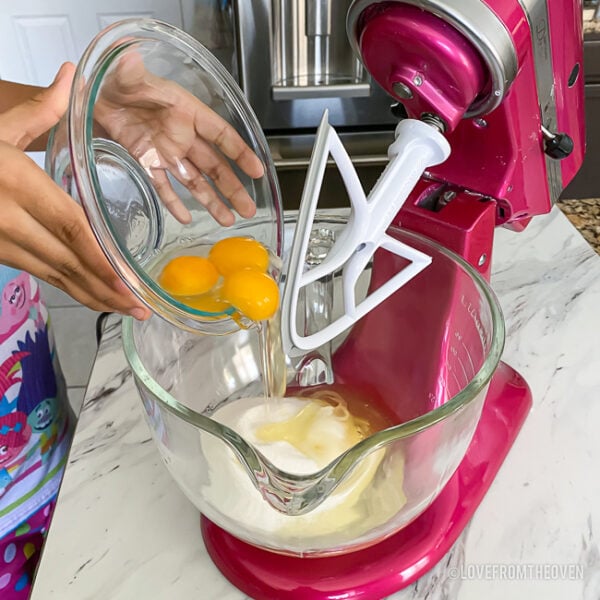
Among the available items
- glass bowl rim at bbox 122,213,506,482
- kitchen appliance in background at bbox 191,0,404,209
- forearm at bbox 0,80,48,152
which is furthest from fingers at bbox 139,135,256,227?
kitchen appliance in background at bbox 191,0,404,209

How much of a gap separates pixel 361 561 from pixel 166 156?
0.35 meters

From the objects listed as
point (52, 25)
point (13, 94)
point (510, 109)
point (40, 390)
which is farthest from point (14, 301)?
point (52, 25)

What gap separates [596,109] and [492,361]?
→ 1191 millimetres

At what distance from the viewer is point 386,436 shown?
0.39 metres

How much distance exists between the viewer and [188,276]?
50 cm

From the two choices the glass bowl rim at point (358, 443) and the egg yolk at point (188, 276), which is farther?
the egg yolk at point (188, 276)

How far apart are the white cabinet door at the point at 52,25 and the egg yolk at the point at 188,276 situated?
3.24 feet

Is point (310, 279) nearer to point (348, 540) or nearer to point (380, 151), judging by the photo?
point (348, 540)

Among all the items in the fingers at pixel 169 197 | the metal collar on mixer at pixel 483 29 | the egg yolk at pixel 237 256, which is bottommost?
the egg yolk at pixel 237 256

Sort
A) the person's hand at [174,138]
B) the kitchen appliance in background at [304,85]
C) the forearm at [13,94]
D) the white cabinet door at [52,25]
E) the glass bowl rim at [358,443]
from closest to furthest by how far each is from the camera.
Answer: the glass bowl rim at [358,443], the person's hand at [174,138], the forearm at [13,94], the kitchen appliance in background at [304,85], the white cabinet door at [52,25]

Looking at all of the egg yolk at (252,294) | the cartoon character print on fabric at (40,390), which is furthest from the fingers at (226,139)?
the cartoon character print on fabric at (40,390)

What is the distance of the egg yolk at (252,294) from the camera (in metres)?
0.49

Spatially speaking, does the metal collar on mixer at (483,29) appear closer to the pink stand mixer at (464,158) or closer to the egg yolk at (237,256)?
the pink stand mixer at (464,158)

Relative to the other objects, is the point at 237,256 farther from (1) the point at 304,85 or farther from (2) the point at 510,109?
(1) the point at 304,85
